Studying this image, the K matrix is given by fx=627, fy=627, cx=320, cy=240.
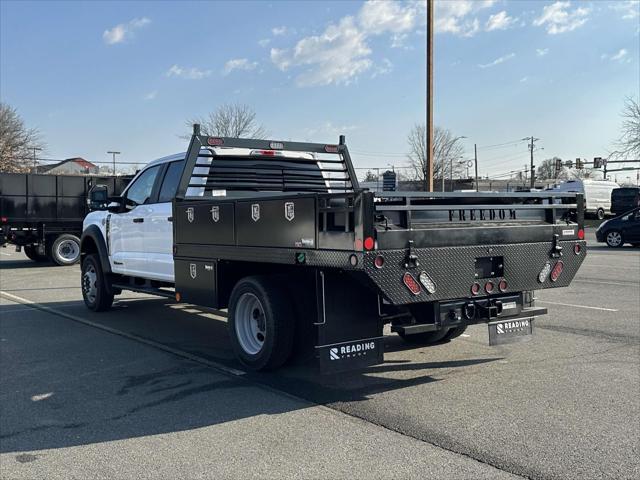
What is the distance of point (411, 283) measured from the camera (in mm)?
5051

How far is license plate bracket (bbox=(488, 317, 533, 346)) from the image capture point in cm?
582

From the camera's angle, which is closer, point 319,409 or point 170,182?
point 319,409

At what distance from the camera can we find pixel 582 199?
20.8 ft

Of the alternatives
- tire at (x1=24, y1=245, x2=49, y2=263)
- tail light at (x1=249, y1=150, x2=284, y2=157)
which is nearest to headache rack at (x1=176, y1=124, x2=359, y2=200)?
tail light at (x1=249, y1=150, x2=284, y2=157)

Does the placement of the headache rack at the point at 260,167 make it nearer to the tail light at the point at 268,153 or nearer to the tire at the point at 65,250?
the tail light at the point at 268,153

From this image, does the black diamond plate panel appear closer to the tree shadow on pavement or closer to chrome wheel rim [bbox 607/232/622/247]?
the tree shadow on pavement

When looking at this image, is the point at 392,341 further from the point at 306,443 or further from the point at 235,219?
the point at 306,443

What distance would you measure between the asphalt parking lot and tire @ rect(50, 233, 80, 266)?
444 inches

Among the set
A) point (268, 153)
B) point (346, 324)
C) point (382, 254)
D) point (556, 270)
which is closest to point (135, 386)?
point (346, 324)

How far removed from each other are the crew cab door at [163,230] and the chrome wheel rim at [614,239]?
1959 centimetres

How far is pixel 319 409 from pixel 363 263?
1.31 meters

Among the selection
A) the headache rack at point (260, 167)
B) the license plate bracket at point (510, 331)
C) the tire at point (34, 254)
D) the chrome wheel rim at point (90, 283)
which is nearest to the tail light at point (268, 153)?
the headache rack at point (260, 167)

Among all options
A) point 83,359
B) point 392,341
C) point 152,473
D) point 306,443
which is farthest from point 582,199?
point 83,359

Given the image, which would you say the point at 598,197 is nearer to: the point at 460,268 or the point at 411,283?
the point at 460,268
